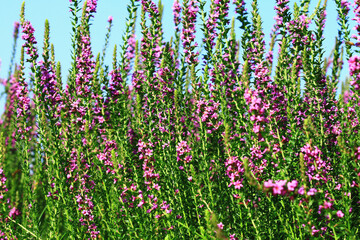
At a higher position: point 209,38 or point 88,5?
point 88,5

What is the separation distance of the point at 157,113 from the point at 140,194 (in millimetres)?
1246

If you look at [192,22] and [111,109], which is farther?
[192,22]

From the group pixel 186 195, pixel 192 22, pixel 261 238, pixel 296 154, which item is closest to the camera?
pixel 261 238

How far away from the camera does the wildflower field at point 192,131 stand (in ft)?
13.4

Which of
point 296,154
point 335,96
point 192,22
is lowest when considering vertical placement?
point 296,154

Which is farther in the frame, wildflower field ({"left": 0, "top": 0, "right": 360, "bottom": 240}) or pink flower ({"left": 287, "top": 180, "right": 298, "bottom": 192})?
wildflower field ({"left": 0, "top": 0, "right": 360, "bottom": 240})

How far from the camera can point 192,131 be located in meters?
4.96

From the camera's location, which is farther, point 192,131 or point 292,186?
point 192,131

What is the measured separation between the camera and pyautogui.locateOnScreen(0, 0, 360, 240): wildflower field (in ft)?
13.4

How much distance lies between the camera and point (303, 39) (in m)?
4.94

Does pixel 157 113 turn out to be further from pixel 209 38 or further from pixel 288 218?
pixel 288 218

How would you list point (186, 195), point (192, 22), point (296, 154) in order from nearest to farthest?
point (296, 154)
point (186, 195)
point (192, 22)

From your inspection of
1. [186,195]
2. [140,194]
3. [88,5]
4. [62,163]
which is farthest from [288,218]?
[88,5]

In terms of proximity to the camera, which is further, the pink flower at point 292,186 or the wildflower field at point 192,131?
the wildflower field at point 192,131
